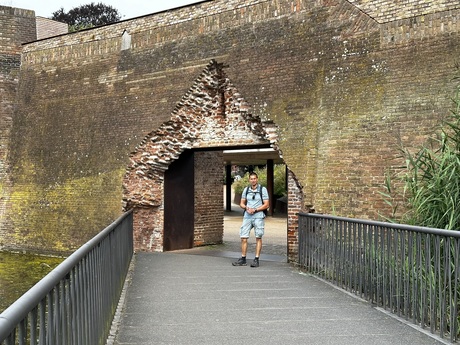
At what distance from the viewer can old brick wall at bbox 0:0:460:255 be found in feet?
29.1

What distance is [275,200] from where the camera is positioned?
29.6 meters

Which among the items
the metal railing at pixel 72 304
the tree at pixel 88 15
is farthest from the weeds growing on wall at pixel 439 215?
the tree at pixel 88 15

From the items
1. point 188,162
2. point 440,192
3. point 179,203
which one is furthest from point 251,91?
point 440,192

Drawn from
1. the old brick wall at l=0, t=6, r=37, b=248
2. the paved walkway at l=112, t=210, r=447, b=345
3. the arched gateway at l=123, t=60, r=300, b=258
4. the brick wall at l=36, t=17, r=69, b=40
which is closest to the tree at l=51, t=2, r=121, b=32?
the brick wall at l=36, t=17, r=69, b=40

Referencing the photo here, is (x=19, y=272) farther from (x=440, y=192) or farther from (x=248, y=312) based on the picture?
(x=440, y=192)

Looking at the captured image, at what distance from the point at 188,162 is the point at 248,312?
742 cm

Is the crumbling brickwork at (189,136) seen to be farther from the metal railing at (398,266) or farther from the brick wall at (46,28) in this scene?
the brick wall at (46,28)

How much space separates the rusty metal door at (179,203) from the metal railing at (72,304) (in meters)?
6.62

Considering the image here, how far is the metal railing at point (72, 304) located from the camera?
6.76 ft

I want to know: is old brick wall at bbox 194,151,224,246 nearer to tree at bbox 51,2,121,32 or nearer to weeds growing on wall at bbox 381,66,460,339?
weeds growing on wall at bbox 381,66,460,339

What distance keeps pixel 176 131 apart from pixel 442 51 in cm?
577

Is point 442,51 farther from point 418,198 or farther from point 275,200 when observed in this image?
point 275,200

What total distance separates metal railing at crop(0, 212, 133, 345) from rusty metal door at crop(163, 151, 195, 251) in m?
6.62

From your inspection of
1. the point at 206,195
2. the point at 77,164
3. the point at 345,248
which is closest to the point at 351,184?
the point at 345,248
